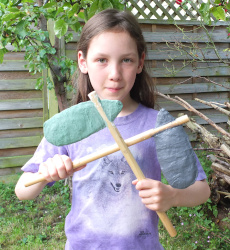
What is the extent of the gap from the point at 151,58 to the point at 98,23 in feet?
9.35

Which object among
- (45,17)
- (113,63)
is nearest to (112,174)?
(113,63)

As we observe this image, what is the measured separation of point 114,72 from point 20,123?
2918 mm

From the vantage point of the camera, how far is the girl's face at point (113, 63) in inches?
42.6

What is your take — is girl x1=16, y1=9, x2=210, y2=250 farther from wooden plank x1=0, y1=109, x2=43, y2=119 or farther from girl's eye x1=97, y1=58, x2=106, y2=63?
wooden plank x1=0, y1=109, x2=43, y2=119

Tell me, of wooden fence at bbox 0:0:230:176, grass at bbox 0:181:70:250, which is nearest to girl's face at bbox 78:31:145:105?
grass at bbox 0:181:70:250

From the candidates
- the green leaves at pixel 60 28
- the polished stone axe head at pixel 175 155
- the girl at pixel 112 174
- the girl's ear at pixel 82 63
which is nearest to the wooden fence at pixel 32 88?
the green leaves at pixel 60 28

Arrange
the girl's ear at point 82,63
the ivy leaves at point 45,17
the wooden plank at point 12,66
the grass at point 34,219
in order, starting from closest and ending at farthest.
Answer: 1. the girl's ear at point 82,63
2. the ivy leaves at point 45,17
3. the grass at point 34,219
4. the wooden plank at point 12,66

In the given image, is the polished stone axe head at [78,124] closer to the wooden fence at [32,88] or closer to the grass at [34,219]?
the grass at [34,219]

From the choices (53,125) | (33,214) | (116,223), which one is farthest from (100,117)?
(33,214)

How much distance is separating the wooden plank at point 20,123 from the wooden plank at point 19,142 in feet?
0.49

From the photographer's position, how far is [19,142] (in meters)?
3.72

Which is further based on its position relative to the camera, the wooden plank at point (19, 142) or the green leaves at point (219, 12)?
the wooden plank at point (19, 142)

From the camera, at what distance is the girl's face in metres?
1.08

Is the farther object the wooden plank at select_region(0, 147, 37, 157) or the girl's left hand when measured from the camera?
the wooden plank at select_region(0, 147, 37, 157)
